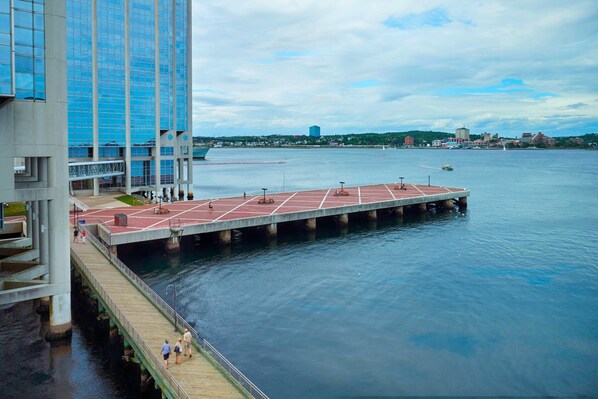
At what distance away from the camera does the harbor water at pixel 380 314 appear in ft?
97.3

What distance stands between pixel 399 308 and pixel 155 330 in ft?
65.4

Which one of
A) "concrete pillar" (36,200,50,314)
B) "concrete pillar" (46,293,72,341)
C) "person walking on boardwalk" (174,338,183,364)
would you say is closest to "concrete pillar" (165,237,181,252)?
"concrete pillar" (36,200,50,314)

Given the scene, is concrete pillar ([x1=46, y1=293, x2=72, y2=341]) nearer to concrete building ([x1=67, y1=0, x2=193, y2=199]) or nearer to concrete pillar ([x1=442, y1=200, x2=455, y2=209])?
concrete building ([x1=67, y1=0, x2=193, y2=199])

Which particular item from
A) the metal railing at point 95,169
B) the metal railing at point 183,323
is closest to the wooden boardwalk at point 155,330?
the metal railing at point 183,323

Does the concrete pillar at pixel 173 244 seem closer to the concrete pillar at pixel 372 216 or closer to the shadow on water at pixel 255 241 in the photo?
the shadow on water at pixel 255 241

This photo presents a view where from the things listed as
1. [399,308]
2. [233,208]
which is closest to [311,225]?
[233,208]

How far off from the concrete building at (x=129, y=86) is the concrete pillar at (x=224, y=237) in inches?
1388

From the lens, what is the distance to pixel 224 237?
6322 cm

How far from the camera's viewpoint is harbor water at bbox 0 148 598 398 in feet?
97.3

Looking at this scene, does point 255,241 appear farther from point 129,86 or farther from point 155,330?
point 129,86

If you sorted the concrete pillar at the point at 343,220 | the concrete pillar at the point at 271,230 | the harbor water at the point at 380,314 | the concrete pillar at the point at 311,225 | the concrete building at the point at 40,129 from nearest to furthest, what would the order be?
the concrete building at the point at 40,129 → the harbor water at the point at 380,314 → the concrete pillar at the point at 271,230 → the concrete pillar at the point at 311,225 → the concrete pillar at the point at 343,220

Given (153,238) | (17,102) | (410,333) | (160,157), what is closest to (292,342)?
(410,333)

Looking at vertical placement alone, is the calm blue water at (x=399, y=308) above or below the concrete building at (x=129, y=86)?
below

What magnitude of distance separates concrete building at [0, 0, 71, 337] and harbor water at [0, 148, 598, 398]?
4.06 m
